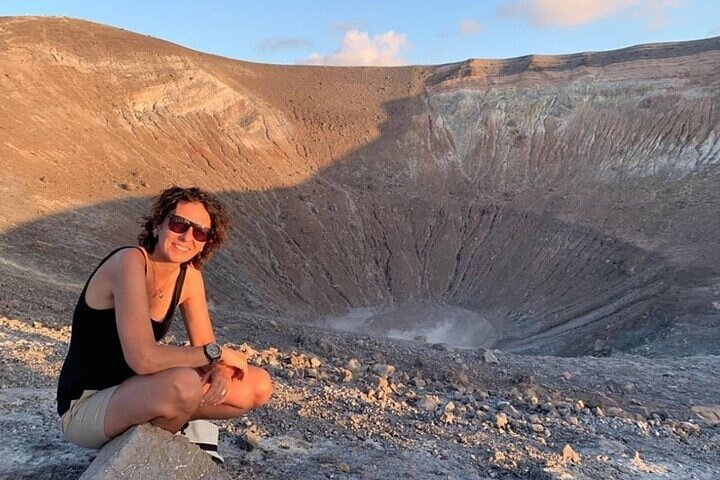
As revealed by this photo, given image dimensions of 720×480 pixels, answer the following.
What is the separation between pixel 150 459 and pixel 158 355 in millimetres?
515

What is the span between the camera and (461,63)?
37781 millimetres

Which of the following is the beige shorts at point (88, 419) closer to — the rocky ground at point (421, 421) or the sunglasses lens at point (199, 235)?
the rocky ground at point (421, 421)

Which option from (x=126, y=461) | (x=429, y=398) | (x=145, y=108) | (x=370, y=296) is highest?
(x=145, y=108)

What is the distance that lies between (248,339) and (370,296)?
43.1 feet

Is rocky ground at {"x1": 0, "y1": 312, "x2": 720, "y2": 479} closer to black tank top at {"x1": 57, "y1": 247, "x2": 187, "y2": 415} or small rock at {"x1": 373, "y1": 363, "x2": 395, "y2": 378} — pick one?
small rock at {"x1": 373, "y1": 363, "x2": 395, "y2": 378}

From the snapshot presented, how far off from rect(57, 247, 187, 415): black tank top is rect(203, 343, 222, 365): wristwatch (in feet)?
1.10

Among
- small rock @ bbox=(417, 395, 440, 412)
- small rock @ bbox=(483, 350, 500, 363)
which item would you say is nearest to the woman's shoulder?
small rock @ bbox=(417, 395, 440, 412)

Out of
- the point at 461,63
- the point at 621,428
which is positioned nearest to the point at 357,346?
the point at 621,428

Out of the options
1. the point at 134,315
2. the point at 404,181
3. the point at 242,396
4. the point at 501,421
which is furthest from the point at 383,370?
the point at 404,181

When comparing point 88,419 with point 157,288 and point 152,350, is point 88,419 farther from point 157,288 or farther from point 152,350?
point 157,288

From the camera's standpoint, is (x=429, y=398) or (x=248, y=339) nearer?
(x=429, y=398)

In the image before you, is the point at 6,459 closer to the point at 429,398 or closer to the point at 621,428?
the point at 429,398

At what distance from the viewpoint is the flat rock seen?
315cm

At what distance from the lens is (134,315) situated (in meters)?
3.21
